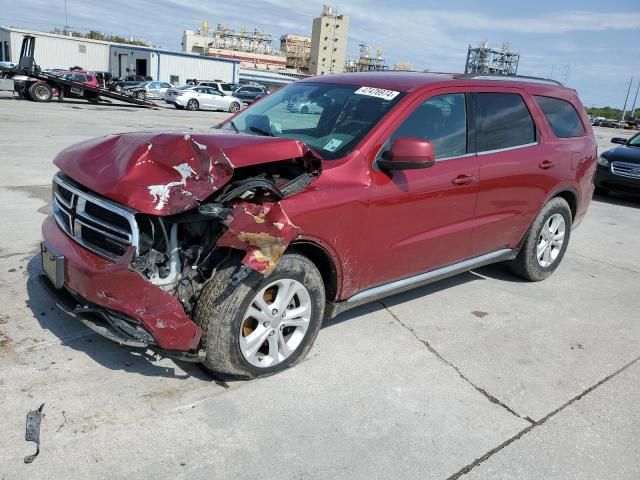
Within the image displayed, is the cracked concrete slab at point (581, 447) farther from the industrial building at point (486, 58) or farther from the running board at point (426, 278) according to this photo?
the industrial building at point (486, 58)

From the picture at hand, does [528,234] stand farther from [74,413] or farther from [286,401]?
[74,413]

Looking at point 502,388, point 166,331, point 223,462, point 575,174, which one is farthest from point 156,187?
point 575,174

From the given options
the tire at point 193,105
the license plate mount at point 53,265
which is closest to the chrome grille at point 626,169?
the license plate mount at point 53,265

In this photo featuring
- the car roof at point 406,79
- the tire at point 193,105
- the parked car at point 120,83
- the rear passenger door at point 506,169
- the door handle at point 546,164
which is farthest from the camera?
the tire at point 193,105

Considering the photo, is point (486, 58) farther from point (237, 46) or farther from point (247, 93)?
point (237, 46)

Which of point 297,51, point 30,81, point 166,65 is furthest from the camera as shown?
→ point 297,51

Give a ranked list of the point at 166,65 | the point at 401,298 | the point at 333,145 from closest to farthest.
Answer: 1. the point at 333,145
2. the point at 401,298
3. the point at 166,65

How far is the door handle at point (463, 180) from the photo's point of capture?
3.92m

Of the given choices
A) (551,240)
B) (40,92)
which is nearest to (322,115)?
(551,240)

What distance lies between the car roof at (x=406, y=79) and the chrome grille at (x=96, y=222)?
82.7 inches

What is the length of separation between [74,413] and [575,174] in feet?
15.5

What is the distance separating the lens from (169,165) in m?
2.76

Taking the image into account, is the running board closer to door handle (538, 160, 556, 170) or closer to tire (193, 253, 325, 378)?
tire (193, 253, 325, 378)

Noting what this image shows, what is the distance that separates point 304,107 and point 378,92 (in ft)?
1.98
